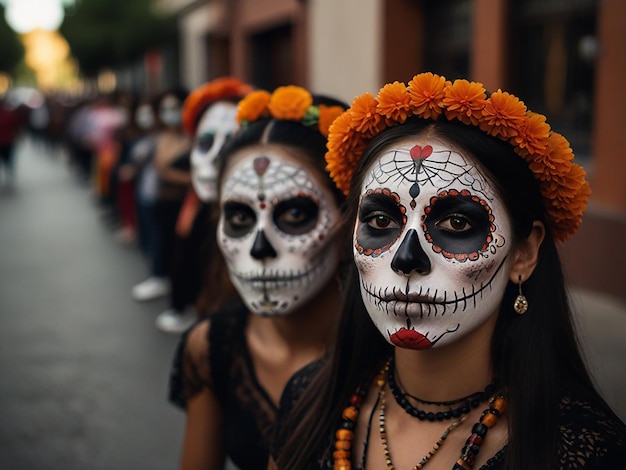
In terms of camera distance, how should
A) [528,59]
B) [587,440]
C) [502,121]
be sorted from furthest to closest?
[528,59], [502,121], [587,440]

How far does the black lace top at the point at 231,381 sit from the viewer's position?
261 cm

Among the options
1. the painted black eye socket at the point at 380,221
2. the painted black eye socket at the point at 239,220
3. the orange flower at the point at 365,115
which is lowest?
the painted black eye socket at the point at 239,220

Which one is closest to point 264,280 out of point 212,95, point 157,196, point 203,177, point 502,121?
point 502,121

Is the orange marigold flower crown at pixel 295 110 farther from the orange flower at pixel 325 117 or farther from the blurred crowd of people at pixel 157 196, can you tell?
the blurred crowd of people at pixel 157 196

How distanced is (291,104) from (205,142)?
77.1 inches

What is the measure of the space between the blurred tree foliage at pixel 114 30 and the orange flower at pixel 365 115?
21.3 m

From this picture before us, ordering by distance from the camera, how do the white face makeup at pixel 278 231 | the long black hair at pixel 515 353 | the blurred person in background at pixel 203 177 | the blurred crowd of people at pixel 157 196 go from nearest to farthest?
the long black hair at pixel 515 353
the white face makeup at pixel 278 231
the blurred person in background at pixel 203 177
the blurred crowd of people at pixel 157 196

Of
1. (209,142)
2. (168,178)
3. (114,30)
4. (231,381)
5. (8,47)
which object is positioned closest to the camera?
(231,381)

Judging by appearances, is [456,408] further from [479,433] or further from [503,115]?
[503,115]

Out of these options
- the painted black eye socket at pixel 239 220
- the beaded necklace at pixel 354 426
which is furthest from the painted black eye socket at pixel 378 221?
the painted black eye socket at pixel 239 220

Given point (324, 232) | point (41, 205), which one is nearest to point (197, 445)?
point (324, 232)

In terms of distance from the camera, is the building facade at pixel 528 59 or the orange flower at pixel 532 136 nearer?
the orange flower at pixel 532 136

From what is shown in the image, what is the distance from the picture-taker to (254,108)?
2830mm

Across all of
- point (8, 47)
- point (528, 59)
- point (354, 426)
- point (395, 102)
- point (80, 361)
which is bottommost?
point (80, 361)
